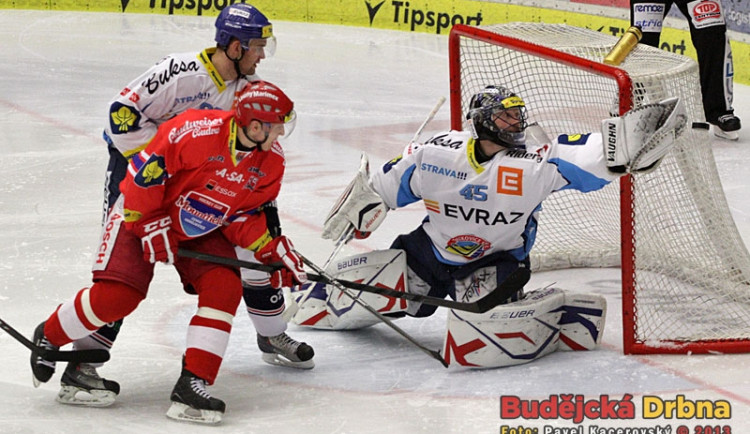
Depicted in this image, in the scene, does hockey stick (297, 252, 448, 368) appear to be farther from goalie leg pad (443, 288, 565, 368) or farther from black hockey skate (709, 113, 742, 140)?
black hockey skate (709, 113, 742, 140)

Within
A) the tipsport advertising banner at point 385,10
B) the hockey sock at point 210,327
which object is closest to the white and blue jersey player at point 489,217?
the hockey sock at point 210,327

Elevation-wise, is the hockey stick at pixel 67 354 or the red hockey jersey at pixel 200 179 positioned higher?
the red hockey jersey at pixel 200 179

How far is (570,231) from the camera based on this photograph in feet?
15.1

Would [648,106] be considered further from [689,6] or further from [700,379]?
[689,6]

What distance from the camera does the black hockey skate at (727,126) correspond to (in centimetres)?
653

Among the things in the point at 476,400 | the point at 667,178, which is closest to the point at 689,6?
the point at 667,178

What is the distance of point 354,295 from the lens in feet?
12.2

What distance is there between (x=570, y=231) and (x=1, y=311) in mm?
2064

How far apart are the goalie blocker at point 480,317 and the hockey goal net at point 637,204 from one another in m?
0.15

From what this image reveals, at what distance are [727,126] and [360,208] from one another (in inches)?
138

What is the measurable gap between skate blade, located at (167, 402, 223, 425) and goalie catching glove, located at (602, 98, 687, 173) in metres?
1.25

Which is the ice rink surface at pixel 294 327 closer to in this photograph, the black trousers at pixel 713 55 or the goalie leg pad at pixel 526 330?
the goalie leg pad at pixel 526 330

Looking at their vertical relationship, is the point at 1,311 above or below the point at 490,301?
below

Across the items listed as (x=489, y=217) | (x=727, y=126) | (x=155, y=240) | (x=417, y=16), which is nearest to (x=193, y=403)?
(x=155, y=240)
